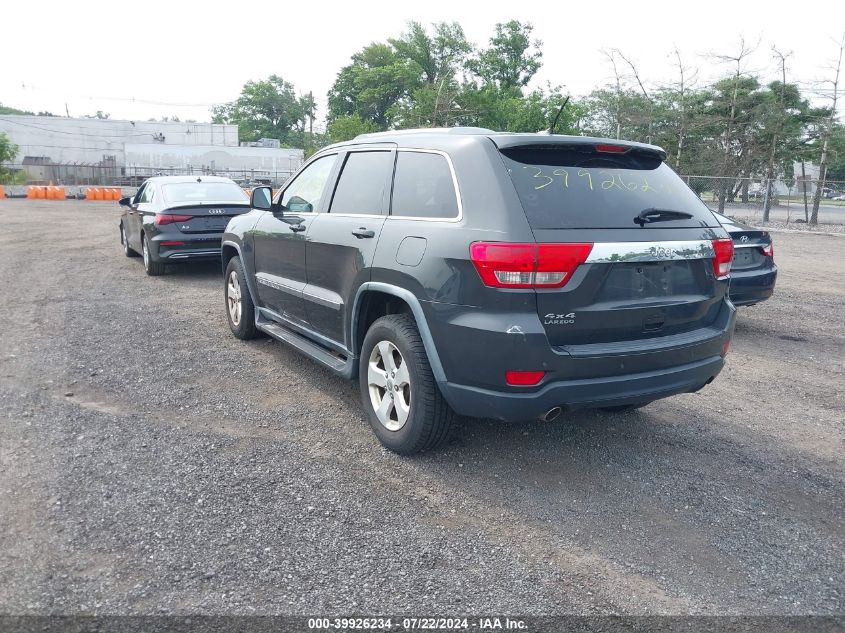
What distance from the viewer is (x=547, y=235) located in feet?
→ 11.3

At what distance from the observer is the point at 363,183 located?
15.6ft

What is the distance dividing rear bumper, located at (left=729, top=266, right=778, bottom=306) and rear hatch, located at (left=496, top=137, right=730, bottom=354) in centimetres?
322

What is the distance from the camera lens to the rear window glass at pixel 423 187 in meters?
3.91

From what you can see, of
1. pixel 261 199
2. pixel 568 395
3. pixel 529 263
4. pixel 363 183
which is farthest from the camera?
pixel 261 199

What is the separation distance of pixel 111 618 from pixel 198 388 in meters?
2.91

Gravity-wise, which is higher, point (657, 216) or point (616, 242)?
point (657, 216)

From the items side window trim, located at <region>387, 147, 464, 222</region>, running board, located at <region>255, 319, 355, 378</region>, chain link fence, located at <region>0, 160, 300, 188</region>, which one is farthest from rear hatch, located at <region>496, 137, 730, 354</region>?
chain link fence, located at <region>0, 160, 300, 188</region>

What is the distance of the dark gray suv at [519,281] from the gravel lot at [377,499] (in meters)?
0.51

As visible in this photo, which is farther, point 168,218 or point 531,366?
point 168,218

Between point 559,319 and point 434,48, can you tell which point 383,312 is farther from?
point 434,48

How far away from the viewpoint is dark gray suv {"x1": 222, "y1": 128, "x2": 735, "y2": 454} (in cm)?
346

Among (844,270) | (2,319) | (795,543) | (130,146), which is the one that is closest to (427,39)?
(130,146)

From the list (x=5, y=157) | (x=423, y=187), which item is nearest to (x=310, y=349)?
(x=423, y=187)

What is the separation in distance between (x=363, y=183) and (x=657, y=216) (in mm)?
1985
